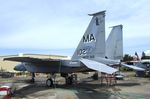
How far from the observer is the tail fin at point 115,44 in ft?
110

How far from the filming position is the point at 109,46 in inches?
1366

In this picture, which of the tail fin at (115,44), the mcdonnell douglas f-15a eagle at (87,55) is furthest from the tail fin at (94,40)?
the tail fin at (115,44)

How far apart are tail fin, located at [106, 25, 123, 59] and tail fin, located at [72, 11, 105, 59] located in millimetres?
9071

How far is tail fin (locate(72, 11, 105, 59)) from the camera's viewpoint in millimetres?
23719

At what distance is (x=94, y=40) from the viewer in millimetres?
24266

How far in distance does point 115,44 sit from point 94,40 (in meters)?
10.2

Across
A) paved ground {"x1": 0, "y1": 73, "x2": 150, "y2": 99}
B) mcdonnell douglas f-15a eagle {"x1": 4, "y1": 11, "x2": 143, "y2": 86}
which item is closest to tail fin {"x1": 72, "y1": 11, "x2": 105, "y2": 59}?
mcdonnell douglas f-15a eagle {"x1": 4, "y1": 11, "x2": 143, "y2": 86}

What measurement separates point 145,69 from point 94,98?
82.1ft

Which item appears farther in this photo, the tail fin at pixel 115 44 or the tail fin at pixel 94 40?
the tail fin at pixel 115 44

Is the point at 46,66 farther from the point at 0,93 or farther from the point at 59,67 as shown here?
the point at 0,93

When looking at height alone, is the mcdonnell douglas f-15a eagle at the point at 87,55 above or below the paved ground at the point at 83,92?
above

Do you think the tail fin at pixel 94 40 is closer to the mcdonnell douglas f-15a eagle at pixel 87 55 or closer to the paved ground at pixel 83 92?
the mcdonnell douglas f-15a eagle at pixel 87 55

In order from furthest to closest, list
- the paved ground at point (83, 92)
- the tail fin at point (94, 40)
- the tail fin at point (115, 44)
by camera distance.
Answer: the tail fin at point (115, 44), the tail fin at point (94, 40), the paved ground at point (83, 92)

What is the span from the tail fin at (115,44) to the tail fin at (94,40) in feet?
29.8
